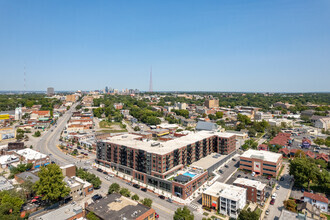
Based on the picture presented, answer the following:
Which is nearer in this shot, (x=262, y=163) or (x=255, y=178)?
(x=255, y=178)

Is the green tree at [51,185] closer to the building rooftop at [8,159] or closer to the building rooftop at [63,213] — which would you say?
the building rooftop at [63,213]

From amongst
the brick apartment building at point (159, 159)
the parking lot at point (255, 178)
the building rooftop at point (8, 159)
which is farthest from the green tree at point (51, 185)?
the parking lot at point (255, 178)

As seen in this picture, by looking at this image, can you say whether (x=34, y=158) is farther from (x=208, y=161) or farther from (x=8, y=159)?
(x=208, y=161)

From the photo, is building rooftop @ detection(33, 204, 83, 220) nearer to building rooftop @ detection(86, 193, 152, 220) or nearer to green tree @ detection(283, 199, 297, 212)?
building rooftop @ detection(86, 193, 152, 220)

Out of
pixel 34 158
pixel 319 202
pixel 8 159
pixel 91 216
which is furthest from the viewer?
pixel 8 159

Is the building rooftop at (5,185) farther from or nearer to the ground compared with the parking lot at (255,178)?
farther from the ground

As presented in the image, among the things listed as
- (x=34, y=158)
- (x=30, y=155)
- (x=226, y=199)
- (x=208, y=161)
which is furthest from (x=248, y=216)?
(x=30, y=155)

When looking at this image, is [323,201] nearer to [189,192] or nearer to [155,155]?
[189,192]
